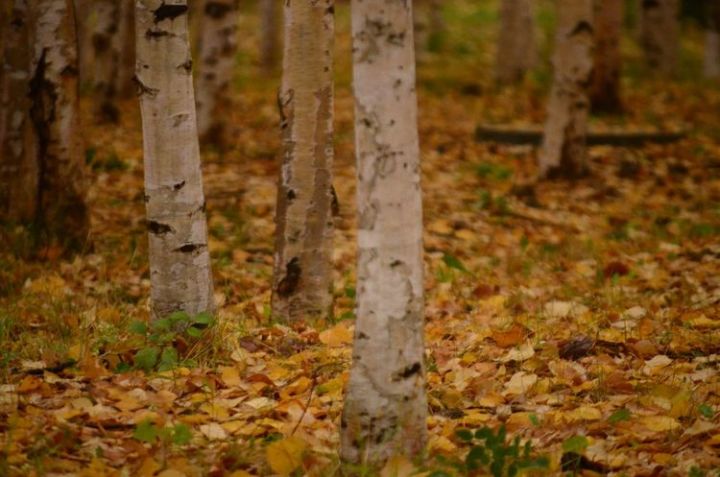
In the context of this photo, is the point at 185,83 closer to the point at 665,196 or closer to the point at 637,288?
the point at 637,288

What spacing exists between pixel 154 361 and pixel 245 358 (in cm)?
45

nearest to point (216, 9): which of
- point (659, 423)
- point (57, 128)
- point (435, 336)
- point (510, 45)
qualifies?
point (57, 128)

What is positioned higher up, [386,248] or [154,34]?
[154,34]

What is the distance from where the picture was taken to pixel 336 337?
439 cm

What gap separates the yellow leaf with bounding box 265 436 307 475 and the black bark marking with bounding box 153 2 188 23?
2.04 m

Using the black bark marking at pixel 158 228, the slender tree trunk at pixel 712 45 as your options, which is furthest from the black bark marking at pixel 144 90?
the slender tree trunk at pixel 712 45

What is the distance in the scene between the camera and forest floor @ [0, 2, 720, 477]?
10.6 ft

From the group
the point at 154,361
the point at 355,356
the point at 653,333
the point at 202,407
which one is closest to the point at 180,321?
the point at 154,361

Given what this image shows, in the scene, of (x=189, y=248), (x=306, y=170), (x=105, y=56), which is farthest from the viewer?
(x=105, y=56)

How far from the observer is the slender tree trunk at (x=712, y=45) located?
51.9 ft

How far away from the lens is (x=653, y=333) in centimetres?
452

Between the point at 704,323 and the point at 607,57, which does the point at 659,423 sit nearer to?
the point at 704,323

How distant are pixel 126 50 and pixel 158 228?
344 inches

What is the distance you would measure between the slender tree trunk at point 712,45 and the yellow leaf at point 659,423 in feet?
47.0
